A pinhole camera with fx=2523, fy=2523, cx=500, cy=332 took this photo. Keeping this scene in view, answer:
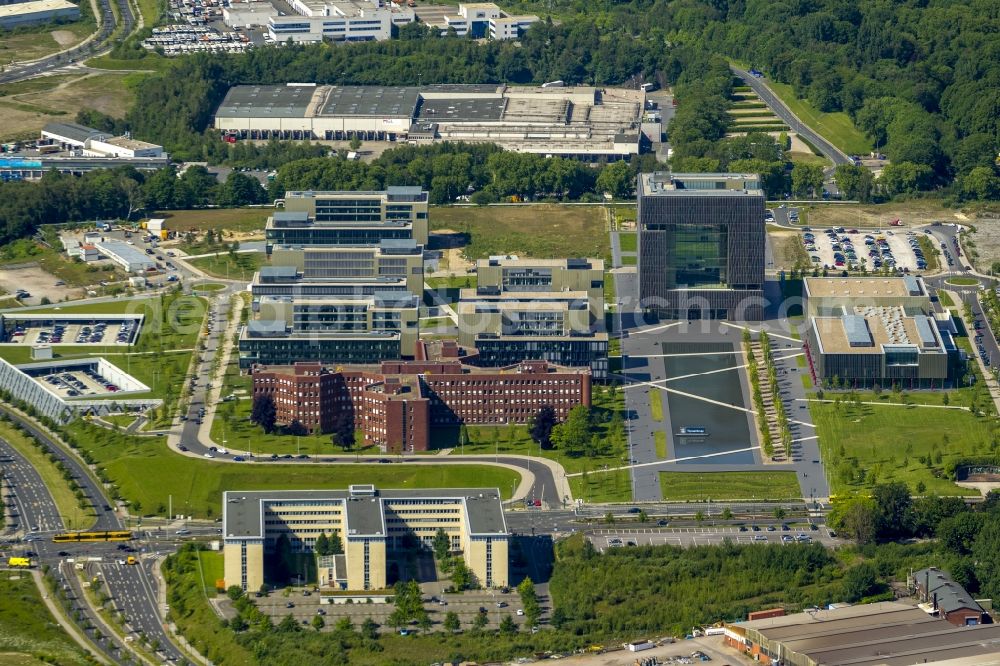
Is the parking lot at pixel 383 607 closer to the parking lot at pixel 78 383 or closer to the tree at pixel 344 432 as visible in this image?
the tree at pixel 344 432

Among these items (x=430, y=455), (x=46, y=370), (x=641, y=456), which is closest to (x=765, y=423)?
(x=641, y=456)

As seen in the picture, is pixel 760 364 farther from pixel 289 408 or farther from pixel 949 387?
pixel 289 408

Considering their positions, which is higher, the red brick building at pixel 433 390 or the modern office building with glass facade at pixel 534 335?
the modern office building with glass facade at pixel 534 335

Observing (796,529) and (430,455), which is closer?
(796,529)

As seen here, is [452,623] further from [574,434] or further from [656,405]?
[656,405]

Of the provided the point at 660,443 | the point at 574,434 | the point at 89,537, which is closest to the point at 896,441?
the point at 660,443

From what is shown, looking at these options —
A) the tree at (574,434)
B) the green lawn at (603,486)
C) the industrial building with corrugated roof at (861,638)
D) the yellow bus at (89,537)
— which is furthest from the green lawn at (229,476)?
the industrial building with corrugated roof at (861,638)

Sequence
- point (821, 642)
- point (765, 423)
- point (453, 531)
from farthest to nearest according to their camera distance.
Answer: point (765, 423) → point (453, 531) → point (821, 642)
